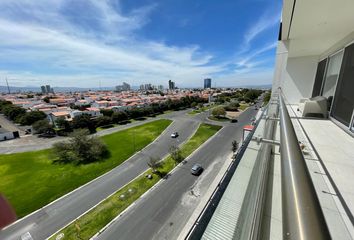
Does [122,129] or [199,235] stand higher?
[199,235]

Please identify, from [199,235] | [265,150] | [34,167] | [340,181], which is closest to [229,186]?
[199,235]

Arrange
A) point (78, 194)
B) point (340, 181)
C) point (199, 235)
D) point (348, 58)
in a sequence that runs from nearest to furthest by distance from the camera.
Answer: point (199, 235) < point (340, 181) < point (348, 58) < point (78, 194)

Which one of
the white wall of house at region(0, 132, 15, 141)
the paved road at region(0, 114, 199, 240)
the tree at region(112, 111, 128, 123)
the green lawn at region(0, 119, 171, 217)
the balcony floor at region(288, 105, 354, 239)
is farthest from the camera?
the tree at region(112, 111, 128, 123)

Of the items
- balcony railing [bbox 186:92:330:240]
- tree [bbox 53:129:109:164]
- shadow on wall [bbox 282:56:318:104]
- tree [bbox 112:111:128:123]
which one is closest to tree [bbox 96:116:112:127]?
tree [bbox 112:111:128:123]

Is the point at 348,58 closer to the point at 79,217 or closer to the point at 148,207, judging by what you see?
the point at 148,207

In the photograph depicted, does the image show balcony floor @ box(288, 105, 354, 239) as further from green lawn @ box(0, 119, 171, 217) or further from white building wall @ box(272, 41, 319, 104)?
green lawn @ box(0, 119, 171, 217)

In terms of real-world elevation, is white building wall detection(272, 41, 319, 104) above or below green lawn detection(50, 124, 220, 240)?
above

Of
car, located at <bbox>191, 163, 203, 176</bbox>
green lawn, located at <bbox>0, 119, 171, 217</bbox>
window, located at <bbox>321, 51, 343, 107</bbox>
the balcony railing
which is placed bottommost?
green lawn, located at <bbox>0, 119, 171, 217</bbox>
